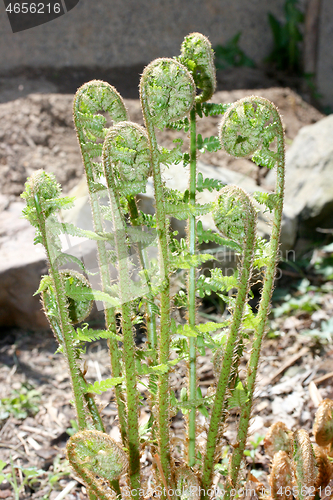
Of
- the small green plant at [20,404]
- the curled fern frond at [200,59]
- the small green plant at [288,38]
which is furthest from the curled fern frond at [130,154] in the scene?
the small green plant at [288,38]

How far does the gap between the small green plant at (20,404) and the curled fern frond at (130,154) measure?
174 cm

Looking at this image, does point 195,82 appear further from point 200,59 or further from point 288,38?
point 288,38

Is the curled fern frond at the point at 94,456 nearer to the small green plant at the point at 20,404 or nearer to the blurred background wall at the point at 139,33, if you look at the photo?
the small green plant at the point at 20,404

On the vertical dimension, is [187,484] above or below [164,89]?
below

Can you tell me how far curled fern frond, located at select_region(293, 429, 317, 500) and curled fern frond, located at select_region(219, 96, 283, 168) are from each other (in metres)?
0.75

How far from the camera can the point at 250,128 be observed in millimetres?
958

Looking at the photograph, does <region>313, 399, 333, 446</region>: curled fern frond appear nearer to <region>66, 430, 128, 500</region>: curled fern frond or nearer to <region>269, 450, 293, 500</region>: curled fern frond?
<region>269, 450, 293, 500</region>: curled fern frond

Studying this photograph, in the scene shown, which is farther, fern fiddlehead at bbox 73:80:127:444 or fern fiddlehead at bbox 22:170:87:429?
fern fiddlehead at bbox 73:80:127:444

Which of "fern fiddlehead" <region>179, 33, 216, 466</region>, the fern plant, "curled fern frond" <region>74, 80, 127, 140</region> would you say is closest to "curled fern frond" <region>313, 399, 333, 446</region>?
the fern plant

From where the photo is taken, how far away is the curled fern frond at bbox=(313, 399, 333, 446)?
1.36m

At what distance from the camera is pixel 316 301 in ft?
9.75

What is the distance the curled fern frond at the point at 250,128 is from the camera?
3.14 ft

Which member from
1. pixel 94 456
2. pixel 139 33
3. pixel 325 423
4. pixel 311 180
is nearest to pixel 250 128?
pixel 94 456

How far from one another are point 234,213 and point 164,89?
291 mm
